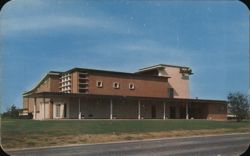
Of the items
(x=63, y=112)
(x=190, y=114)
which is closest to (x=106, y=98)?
(x=63, y=112)

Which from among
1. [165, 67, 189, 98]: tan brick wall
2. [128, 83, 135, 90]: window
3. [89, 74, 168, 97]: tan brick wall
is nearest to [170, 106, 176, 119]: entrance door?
[89, 74, 168, 97]: tan brick wall

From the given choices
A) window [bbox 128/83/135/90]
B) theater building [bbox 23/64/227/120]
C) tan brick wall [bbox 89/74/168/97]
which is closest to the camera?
theater building [bbox 23/64/227/120]

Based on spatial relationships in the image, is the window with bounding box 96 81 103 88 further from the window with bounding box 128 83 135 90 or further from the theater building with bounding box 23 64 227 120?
the window with bounding box 128 83 135 90

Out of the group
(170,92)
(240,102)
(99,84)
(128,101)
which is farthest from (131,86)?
(240,102)

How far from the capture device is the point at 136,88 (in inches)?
1722

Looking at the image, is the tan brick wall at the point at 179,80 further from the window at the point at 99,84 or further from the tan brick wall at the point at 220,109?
the window at the point at 99,84

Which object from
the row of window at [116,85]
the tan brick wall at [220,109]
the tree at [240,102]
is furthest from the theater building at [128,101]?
the tree at [240,102]

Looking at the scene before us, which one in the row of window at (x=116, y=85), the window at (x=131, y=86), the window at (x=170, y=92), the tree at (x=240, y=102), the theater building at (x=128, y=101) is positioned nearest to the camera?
the tree at (x=240, y=102)

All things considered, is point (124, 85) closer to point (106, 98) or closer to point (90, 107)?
point (106, 98)

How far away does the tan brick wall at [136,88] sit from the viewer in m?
38.7

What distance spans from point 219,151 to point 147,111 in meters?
25.2

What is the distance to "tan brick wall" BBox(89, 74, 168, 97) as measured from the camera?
1522 inches

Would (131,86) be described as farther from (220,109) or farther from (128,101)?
(220,109)

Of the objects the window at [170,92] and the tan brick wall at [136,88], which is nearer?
the tan brick wall at [136,88]
